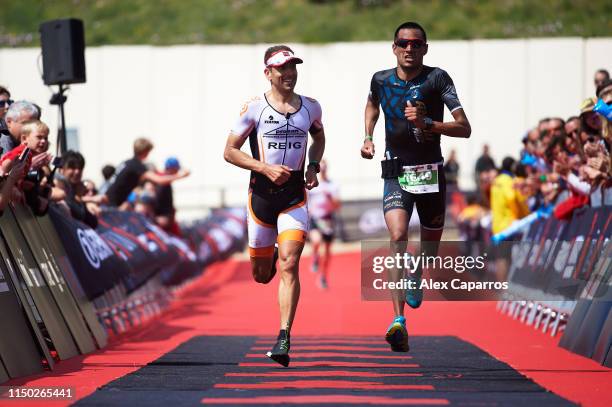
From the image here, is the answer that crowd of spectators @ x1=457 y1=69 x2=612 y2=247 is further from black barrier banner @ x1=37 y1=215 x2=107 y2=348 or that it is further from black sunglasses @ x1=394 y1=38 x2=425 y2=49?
black barrier banner @ x1=37 y1=215 x2=107 y2=348

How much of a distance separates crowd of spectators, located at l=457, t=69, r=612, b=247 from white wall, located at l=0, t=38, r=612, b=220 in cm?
1857

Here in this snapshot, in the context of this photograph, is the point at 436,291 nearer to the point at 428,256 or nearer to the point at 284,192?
the point at 428,256

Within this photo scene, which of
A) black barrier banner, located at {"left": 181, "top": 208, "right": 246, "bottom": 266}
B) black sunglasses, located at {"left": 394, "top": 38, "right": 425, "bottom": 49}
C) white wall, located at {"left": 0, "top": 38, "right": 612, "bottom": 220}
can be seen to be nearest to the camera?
black sunglasses, located at {"left": 394, "top": 38, "right": 425, "bottom": 49}

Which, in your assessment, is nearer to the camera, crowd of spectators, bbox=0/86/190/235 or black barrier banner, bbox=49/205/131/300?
crowd of spectators, bbox=0/86/190/235

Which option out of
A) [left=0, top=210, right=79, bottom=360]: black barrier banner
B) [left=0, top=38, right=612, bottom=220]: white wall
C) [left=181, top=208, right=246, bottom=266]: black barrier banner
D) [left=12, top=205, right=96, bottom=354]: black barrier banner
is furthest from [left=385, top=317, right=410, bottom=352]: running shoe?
[left=0, top=38, right=612, bottom=220]: white wall

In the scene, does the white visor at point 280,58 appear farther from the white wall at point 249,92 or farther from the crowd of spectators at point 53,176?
the white wall at point 249,92

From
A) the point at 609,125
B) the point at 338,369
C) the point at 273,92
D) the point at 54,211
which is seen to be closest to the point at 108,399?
the point at 338,369

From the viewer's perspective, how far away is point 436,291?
406 inches

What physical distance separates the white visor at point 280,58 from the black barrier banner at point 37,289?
8.20 ft

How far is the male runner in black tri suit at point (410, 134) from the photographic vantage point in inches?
383

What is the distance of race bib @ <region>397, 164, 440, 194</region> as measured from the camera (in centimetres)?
988

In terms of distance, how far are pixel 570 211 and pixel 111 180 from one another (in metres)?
7.38

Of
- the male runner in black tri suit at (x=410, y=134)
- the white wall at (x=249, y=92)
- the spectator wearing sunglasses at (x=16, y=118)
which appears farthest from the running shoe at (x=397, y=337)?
the white wall at (x=249, y=92)

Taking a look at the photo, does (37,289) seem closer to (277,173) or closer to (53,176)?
(277,173)
